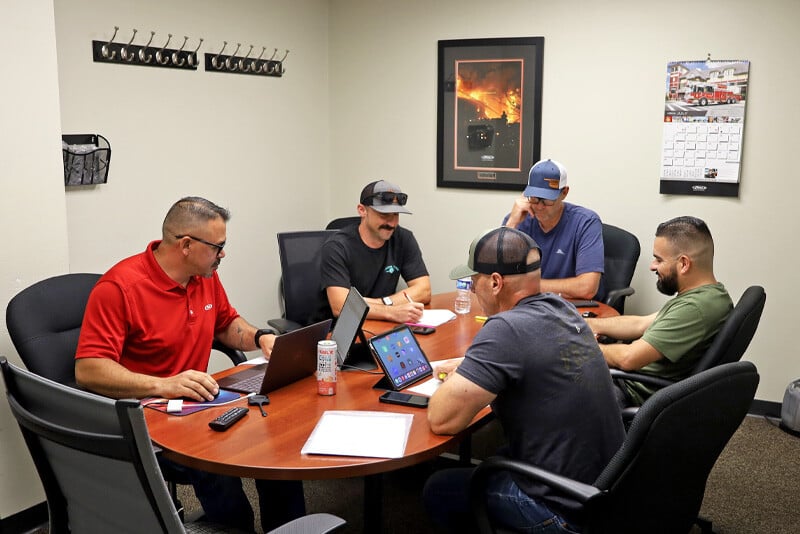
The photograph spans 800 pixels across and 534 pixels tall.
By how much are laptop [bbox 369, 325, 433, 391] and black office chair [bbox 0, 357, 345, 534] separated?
81 cm

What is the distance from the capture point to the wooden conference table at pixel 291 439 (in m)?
2.08

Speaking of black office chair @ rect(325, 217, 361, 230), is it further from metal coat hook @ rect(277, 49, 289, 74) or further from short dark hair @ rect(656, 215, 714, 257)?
short dark hair @ rect(656, 215, 714, 257)

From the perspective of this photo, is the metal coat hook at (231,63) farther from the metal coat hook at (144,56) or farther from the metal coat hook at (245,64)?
the metal coat hook at (144,56)

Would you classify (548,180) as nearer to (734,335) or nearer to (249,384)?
(734,335)

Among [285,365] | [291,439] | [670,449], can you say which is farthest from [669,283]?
[291,439]

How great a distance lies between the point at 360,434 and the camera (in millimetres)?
2279

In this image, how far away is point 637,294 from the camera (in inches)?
188

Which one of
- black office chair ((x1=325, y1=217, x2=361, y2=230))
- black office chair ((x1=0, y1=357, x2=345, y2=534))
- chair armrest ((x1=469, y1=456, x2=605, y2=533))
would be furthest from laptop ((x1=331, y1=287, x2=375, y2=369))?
black office chair ((x1=325, y1=217, x2=361, y2=230))

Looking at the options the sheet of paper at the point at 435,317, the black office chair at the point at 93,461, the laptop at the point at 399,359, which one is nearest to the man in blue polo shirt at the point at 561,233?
the sheet of paper at the point at 435,317

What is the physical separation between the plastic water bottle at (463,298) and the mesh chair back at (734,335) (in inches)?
46.8

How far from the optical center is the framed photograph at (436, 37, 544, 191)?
488 cm

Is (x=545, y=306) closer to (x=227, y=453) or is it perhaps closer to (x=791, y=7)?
(x=227, y=453)

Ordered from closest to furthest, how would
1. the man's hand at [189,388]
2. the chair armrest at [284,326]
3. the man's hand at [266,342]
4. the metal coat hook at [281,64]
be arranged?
1. the man's hand at [189,388]
2. the man's hand at [266,342]
3. the chair armrest at [284,326]
4. the metal coat hook at [281,64]

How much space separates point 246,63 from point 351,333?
7.97 ft
